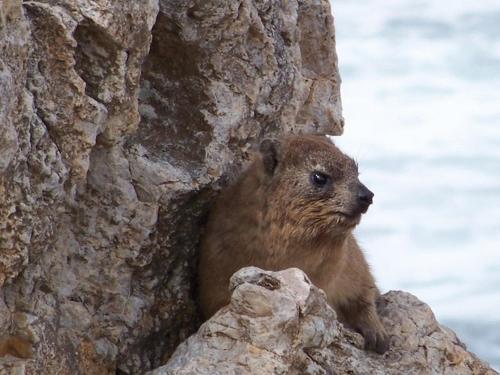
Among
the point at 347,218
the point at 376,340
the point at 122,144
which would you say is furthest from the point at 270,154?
the point at 376,340

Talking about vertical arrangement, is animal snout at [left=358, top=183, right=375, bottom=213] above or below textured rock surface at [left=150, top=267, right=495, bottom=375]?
above

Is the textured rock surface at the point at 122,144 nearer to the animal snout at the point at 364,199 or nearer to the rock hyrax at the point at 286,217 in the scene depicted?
the rock hyrax at the point at 286,217

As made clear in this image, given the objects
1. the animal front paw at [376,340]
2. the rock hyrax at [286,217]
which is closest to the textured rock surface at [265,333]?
the animal front paw at [376,340]

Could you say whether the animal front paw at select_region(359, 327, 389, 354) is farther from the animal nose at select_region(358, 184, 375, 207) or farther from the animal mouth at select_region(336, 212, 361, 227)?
the animal nose at select_region(358, 184, 375, 207)

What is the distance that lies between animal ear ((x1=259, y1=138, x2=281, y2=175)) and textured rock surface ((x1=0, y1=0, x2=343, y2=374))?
21 cm

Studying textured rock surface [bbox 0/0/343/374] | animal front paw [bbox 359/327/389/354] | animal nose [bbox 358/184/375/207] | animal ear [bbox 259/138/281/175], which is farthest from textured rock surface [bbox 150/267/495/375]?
animal ear [bbox 259/138/281/175]

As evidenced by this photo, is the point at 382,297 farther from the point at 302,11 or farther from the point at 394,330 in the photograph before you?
the point at 302,11

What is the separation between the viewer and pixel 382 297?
9.95 m

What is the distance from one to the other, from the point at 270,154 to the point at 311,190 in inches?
15.7

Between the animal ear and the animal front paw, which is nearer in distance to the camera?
the animal front paw

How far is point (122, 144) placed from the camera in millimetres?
8125

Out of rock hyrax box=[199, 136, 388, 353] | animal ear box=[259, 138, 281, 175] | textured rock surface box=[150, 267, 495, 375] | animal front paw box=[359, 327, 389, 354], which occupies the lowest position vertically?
textured rock surface box=[150, 267, 495, 375]

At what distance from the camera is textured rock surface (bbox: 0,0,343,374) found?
22.1 feet

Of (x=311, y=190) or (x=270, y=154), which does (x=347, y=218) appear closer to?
(x=311, y=190)
